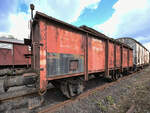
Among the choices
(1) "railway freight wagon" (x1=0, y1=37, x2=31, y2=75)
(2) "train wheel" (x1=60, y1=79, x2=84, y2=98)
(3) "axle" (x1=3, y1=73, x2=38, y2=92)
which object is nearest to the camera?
(3) "axle" (x1=3, y1=73, x2=38, y2=92)

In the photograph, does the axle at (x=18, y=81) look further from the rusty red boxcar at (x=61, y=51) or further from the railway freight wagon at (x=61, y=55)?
the rusty red boxcar at (x=61, y=51)

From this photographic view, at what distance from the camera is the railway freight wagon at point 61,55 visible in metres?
2.52

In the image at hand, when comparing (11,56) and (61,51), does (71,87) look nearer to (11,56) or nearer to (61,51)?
(61,51)

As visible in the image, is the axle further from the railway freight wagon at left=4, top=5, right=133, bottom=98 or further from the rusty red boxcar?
the rusty red boxcar

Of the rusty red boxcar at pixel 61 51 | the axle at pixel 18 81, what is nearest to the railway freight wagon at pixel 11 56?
the axle at pixel 18 81

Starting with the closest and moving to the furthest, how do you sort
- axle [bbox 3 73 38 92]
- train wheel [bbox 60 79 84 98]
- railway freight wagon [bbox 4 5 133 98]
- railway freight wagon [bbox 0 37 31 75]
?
axle [bbox 3 73 38 92]
railway freight wagon [bbox 4 5 133 98]
train wheel [bbox 60 79 84 98]
railway freight wagon [bbox 0 37 31 75]

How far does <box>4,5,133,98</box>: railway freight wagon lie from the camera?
8.26ft

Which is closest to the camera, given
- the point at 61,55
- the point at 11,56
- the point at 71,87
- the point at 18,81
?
the point at 18,81

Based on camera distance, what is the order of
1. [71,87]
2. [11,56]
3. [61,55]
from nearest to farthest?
[61,55], [71,87], [11,56]

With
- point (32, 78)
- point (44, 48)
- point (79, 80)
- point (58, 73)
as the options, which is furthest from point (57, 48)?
point (79, 80)

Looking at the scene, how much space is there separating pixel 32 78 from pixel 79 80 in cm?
207

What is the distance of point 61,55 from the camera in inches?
117

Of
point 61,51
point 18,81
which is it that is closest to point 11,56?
point 18,81

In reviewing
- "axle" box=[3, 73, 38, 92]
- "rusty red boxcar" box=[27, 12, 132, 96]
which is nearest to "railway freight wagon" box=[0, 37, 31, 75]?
"axle" box=[3, 73, 38, 92]
